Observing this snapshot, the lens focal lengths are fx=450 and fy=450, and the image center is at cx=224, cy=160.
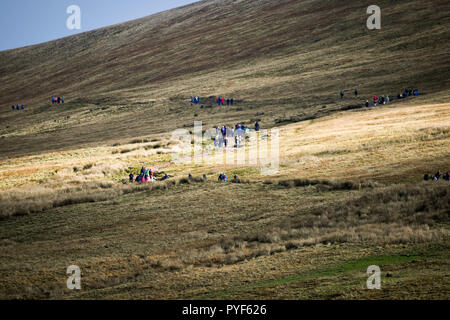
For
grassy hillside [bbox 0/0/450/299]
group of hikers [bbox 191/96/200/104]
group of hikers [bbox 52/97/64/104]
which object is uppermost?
group of hikers [bbox 52/97/64/104]

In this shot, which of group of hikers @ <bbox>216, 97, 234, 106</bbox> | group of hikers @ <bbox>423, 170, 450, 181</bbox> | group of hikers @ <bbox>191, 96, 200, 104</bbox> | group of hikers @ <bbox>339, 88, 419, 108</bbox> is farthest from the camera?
group of hikers @ <bbox>191, 96, 200, 104</bbox>

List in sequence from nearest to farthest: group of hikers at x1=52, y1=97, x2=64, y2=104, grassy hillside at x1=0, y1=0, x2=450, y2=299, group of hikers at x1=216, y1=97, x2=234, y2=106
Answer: grassy hillside at x1=0, y1=0, x2=450, y2=299 < group of hikers at x1=216, y1=97, x2=234, y2=106 < group of hikers at x1=52, y1=97, x2=64, y2=104

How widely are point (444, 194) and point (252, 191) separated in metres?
12.5

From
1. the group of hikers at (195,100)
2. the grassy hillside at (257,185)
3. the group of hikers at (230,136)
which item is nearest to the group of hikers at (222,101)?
the grassy hillside at (257,185)

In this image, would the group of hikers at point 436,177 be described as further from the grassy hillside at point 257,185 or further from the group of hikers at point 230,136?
the group of hikers at point 230,136

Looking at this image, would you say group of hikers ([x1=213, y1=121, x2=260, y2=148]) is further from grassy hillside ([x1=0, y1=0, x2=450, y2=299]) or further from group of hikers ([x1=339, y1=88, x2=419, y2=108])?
group of hikers ([x1=339, y1=88, x2=419, y2=108])

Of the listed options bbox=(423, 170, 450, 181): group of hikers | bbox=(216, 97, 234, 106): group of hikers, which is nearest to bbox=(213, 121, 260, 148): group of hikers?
bbox=(216, 97, 234, 106): group of hikers

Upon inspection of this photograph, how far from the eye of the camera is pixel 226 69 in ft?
387

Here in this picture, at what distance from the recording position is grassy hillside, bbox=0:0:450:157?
3157 inches

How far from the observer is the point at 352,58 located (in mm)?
101625

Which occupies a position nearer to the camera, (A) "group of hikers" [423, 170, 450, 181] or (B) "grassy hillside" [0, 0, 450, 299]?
(B) "grassy hillside" [0, 0, 450, 299]

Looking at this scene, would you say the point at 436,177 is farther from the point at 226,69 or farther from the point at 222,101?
the point at 226,69

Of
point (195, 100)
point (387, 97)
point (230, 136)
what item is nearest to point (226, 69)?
point (195, 100)
